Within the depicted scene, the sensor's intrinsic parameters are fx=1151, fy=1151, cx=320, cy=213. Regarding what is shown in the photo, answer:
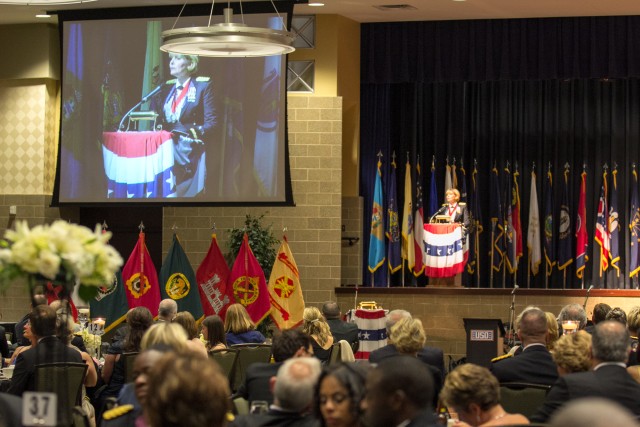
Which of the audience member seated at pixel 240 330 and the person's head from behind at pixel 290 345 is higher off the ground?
the person's head from behind at pixel 290 345

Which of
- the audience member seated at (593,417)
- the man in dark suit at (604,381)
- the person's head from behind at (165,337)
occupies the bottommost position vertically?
the man in dark suit at (604,381)

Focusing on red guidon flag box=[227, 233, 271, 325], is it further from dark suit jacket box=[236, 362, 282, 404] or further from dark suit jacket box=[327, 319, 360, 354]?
dark suit jacket box=[236, 362, 282, 404]

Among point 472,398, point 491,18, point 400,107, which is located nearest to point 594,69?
point 491,18

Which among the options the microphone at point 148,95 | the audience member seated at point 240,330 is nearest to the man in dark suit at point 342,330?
the audience member seated at point 240,330

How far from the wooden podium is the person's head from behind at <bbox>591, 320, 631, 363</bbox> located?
979 centimetres

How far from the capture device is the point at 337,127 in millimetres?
15375

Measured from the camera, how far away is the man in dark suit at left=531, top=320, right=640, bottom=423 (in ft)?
17.0

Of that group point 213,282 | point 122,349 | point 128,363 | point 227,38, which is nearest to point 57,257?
point 128,363

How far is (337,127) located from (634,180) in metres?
4.50

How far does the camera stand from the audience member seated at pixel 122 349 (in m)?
8.05

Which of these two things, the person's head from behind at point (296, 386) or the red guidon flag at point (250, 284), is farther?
the red guidon flag at point (250, 284)

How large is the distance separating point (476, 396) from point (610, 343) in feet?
2.94

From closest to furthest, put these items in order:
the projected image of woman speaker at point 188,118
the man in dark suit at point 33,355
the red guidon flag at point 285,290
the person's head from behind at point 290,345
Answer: the person's head from behind at point 290,345
the man in dark suit at point 33,355
the red guidon flag at point 285,290
the projected image of woman speaker at point 188,118

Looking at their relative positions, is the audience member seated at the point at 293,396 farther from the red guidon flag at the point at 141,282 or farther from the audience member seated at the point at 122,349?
the red guidon flag at the point at 141,282
